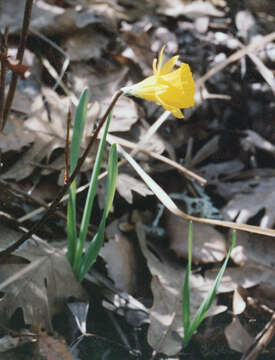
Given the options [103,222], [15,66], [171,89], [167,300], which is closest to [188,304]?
[167,300]

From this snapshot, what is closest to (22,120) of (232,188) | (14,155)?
(14,155)

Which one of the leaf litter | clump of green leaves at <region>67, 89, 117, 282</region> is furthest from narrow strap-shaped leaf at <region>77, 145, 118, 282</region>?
the leaf litter

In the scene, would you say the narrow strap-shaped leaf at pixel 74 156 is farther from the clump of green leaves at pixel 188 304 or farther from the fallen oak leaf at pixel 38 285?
the clump of green leaves at pixel 188 304

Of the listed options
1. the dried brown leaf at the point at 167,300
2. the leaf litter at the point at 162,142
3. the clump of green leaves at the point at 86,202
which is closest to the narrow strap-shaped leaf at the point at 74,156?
the clump of green leaves at the point at 86,202

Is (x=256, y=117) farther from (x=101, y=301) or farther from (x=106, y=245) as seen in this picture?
(x=101, y=301)

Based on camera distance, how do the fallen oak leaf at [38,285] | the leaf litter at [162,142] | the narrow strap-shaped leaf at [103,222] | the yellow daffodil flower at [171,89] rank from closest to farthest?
the yellow daffodil flower at [171,89] < the narrow strap-shaped leaf at [103,222] < the fallen oak leaf at [38,285] < the leaf litter at [162,142]

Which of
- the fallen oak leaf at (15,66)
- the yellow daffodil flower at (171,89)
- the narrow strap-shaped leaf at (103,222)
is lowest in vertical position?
the narrow strap-shaped leaf at (103,222)
